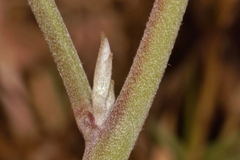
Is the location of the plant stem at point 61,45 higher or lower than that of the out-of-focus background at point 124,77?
higher

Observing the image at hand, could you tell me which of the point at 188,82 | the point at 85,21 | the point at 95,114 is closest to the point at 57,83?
the point at 85,21

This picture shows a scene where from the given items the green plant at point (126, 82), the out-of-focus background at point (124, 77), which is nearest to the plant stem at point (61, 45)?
the green plant at point (126, 82)

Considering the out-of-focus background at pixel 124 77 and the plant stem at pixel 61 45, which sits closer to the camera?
the plant stem at pixel 61 45

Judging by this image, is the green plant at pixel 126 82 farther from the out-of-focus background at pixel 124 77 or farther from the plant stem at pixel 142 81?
the out-of-focus background at pixel 124 77

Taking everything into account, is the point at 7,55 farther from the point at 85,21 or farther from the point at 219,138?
the point at 219,138

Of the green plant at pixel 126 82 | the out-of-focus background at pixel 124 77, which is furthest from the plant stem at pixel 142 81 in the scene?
the out-of-focus background at pixel 124 77
